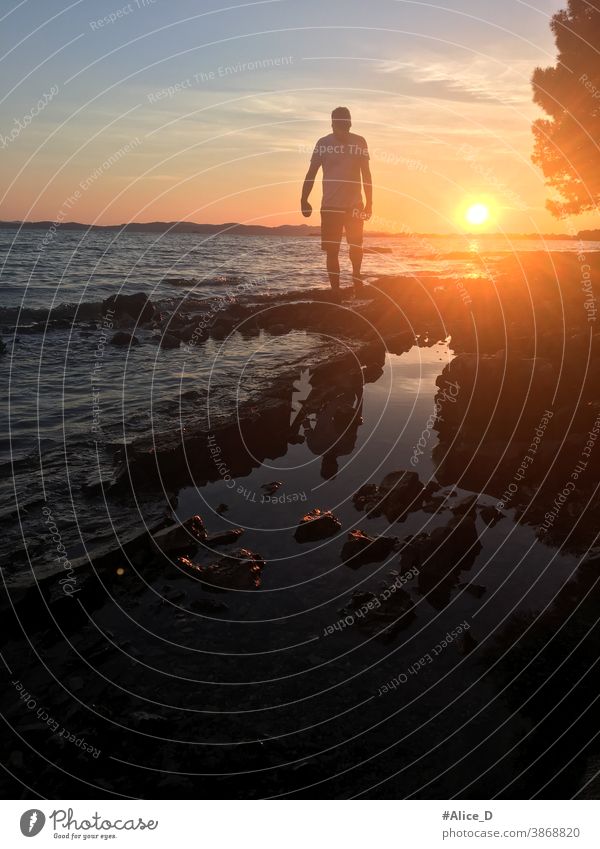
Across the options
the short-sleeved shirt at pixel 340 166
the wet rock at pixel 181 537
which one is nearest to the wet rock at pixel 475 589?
the wet rock at pixel 181 537

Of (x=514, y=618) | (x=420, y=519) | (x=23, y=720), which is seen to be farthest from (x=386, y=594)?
(x=23, y=720)

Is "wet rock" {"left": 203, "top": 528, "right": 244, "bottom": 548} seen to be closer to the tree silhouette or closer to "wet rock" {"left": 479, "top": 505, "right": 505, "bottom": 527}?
"wet rock" {"left": 479, "top": 505, "right": 505, "bottom": 527}

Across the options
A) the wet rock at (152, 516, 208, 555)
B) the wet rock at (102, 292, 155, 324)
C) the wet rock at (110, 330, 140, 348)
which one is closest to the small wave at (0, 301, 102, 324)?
the wet rock at (102, 292, 155, 324)

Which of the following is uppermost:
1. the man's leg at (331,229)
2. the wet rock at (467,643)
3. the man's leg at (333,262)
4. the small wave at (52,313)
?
the man's leg at (331,229)

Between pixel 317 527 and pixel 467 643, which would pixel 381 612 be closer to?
pixel 467 643

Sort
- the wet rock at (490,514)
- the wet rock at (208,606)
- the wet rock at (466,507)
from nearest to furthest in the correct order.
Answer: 1. the wet rock at (208,606)
2. the wet rock at (466,507)
3. the wet rock at (490,514)

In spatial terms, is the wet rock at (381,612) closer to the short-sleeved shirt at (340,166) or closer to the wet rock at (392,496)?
the wet rock at (392,496)

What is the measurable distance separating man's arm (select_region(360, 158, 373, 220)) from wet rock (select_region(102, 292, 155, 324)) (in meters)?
11.2

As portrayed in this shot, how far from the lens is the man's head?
19516 mm

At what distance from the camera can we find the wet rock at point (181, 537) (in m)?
7.84

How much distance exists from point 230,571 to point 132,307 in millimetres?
23484

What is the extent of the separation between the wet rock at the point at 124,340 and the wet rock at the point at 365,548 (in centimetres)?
1578

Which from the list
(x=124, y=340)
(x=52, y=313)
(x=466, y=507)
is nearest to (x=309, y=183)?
(x=124, y=340)

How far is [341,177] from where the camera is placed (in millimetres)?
20156
